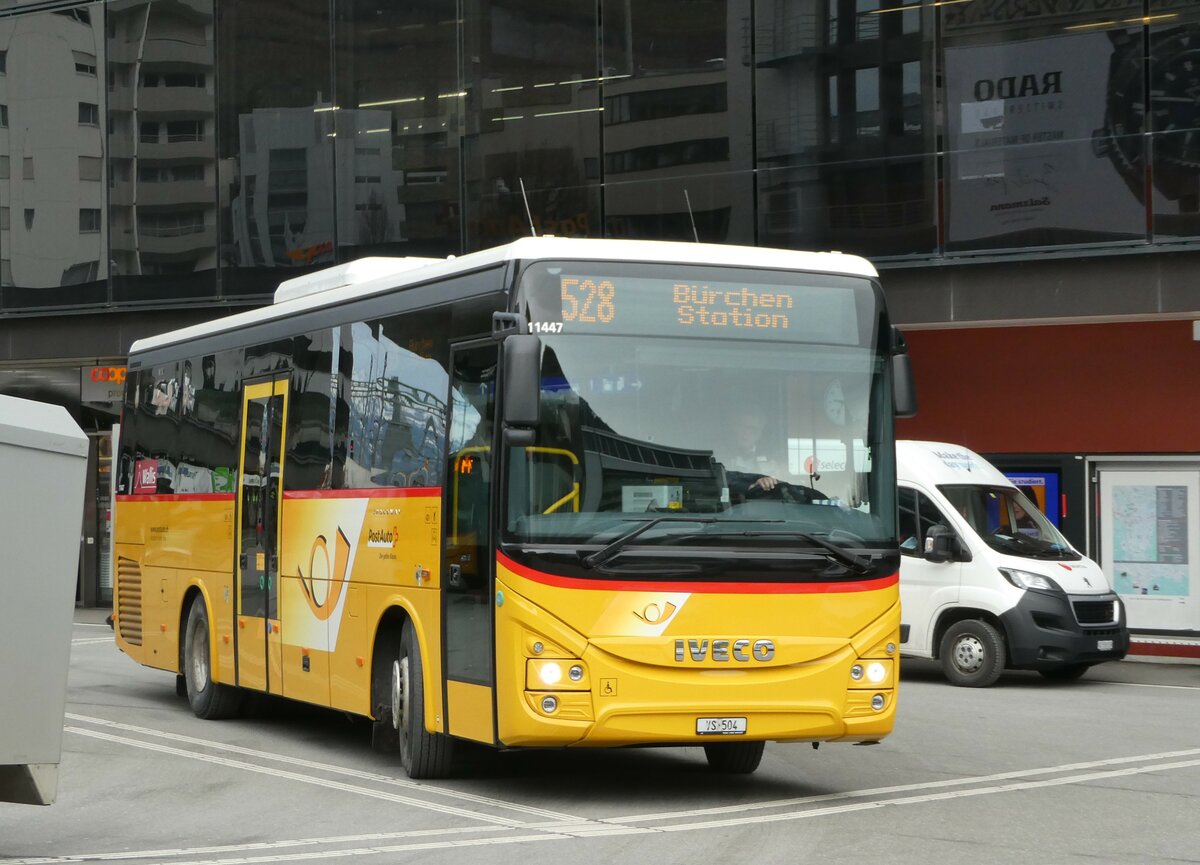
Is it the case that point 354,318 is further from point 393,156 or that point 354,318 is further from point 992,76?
point 393,156

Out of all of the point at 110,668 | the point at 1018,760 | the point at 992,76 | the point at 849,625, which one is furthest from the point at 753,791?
the point at 992,76

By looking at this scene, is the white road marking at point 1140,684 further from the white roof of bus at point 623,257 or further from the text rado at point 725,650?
the text rado at point 725,650

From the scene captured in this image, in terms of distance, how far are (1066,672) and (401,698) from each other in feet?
34.6

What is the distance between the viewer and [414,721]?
10.9m

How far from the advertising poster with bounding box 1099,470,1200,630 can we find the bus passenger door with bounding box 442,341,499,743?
14326 millimetres

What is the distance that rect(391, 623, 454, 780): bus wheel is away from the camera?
426 inches

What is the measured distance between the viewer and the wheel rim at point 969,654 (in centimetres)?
1848

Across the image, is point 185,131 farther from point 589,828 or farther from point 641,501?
point 589,828

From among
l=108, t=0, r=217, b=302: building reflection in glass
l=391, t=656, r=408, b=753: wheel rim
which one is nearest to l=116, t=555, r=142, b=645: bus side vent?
l=391, t=656, r=408, b=753: wheel rim

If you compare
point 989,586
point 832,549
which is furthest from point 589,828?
point 989,586

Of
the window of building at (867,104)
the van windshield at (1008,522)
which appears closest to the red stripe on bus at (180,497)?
the van windshield at (1008,522)

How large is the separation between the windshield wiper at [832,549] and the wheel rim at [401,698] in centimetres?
248

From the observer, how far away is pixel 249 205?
27672mm

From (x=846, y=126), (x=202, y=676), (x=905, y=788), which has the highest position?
(x=846, y=126)
